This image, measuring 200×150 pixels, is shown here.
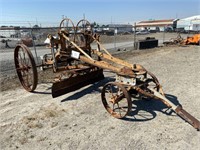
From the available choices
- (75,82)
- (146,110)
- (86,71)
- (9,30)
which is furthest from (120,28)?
(146,110)

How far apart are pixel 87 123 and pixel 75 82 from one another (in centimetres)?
183

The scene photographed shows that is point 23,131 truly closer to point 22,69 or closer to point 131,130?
point 131,130

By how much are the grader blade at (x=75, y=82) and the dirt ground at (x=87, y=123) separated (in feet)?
0.53

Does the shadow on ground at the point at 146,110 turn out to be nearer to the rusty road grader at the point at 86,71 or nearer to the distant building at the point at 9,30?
the rusty road grader at the point at 86,71

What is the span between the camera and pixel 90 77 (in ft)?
20.3

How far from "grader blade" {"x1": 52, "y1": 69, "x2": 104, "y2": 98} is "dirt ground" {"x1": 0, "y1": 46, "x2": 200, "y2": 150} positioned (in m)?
0.16

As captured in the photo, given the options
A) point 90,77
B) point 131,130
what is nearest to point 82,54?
point 90,77

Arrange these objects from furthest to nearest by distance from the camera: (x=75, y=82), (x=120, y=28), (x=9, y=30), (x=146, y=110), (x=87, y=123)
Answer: (x=120, y=28), (x=9, y=30), (x=75, y=82), (x=146, y=110), (x=87, y=123)

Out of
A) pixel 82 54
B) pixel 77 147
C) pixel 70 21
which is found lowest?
pixel 77 147

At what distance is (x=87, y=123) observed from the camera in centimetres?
411

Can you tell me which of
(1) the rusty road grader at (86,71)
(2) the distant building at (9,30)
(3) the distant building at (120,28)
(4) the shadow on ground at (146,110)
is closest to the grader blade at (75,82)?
(1) the rusty road grader at (86,71)

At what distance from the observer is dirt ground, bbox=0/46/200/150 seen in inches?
137

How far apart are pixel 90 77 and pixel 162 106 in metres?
2.34

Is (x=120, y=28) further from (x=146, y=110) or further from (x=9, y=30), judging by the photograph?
(x=146, y=110)
